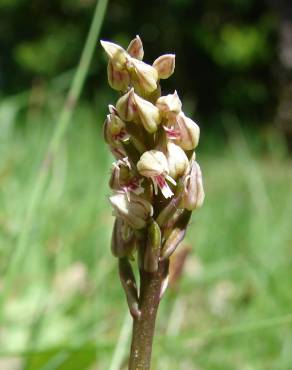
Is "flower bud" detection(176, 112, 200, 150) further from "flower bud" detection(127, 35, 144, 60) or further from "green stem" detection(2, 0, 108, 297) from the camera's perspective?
"green stem" detection(2, 0, 108, 297)

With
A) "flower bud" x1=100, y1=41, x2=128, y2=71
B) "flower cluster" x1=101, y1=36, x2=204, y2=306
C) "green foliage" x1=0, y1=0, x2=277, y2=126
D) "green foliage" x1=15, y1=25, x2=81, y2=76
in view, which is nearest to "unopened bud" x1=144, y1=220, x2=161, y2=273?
"flower cluster" x1=101, y1=36, x2=204, y2=306

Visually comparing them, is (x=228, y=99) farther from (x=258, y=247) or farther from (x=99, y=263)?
(x=99, y=263)

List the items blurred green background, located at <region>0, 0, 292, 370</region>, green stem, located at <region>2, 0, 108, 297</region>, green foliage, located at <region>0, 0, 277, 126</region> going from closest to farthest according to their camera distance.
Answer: green stem, located at <region>2, 0, 108, 297</region> < blurred green background, located at <region>0, 0, 292, 370</region> < green foliage, located at <region>0, 0, 277, 126</region>

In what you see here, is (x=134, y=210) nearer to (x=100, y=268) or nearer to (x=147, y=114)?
(x=147, y=114)

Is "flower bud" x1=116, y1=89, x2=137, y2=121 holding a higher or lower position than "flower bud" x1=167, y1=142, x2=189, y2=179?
higher

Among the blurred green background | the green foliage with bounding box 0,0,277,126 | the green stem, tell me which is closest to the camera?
the green stem

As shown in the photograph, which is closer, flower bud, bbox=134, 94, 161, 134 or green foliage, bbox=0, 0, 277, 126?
flower bud, bbox=134, 94, 161, 134

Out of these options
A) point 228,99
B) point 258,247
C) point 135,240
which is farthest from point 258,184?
point 228,99
